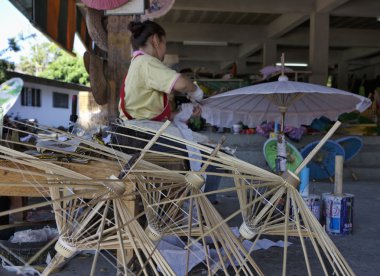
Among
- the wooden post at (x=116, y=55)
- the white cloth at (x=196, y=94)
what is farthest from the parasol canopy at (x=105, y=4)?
the white cloth at (x=196, y=94)

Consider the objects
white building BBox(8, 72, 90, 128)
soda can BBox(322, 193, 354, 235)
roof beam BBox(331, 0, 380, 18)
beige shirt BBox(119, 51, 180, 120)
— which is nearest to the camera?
beige shirt BBox(119, 51, 180, 120)

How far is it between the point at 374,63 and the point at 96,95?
17145 mm

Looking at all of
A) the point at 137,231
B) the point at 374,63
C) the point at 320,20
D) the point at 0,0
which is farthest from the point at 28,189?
the point at 374,63

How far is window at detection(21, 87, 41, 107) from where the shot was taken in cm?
1994

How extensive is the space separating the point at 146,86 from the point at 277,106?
5.74ft

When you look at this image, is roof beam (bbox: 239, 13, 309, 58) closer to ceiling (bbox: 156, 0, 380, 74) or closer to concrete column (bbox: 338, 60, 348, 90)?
ceiling (bbox: 156, 0, 380, 74)

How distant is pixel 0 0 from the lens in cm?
595

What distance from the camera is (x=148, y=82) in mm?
2971

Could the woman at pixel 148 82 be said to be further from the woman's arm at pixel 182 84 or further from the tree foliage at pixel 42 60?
the tree foliage at pixel 42 60

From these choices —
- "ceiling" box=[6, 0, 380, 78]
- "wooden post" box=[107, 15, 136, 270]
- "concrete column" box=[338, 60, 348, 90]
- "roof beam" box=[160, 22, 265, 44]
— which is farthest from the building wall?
"wooden post" box=[107, 15, 136, 270]

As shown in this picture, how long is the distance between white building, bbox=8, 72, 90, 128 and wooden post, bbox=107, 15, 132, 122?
13.8 metres

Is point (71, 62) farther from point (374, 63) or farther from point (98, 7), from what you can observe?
point (98, 7)

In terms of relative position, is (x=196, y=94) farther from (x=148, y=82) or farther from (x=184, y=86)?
(x=148, y=82)

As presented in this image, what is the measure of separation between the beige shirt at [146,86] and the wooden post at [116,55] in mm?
1297
